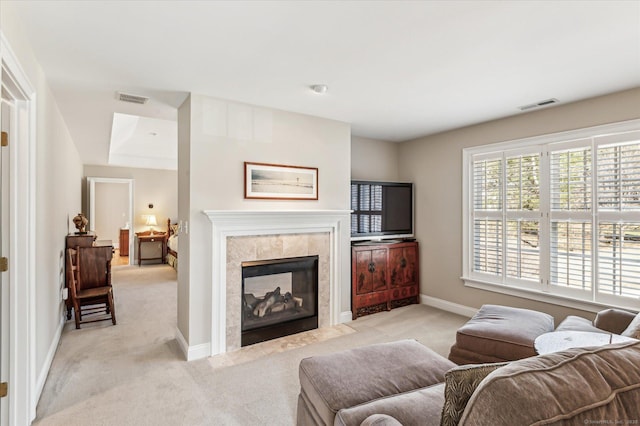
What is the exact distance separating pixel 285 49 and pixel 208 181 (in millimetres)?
1511

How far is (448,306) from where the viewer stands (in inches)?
180

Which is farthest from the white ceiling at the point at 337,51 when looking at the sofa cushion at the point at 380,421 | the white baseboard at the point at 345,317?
the white baseboard at the point at 345,317

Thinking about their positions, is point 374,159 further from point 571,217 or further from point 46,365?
point 46,365

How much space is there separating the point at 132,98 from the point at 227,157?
105cm

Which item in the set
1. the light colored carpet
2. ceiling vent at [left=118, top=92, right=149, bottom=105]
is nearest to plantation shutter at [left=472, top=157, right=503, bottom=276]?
the light colored carpet

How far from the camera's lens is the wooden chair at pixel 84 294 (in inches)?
152

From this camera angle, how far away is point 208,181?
10.6ft

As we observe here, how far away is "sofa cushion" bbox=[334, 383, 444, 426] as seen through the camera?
54.0 inches

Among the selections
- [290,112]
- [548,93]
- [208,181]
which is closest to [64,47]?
[208,181]

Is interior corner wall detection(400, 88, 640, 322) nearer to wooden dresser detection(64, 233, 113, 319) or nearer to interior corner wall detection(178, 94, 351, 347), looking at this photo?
interior corner wall detection(178, 94, 351, 347)

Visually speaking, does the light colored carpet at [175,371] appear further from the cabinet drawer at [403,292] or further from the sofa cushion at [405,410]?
the sofa cushion at [405,410]

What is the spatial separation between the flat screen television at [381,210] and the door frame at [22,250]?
3159 millimetres

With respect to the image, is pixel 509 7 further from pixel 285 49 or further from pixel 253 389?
pixel 253 389

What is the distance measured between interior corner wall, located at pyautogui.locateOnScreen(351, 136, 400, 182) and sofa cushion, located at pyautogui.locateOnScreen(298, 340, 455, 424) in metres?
3.26
